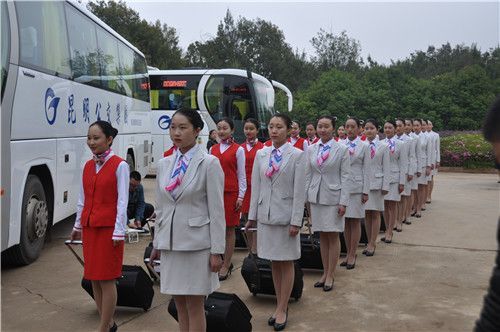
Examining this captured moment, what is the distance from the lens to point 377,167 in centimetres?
734

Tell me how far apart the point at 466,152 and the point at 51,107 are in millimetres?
17942

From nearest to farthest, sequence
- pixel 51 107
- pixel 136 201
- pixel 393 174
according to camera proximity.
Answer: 1. pixel 51 107
2. pixel 136 201
3. pixel 393 174

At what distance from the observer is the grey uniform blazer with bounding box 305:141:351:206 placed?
5488 mm

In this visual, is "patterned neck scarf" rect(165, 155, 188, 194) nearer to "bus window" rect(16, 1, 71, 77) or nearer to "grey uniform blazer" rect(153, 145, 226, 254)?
"grey uniform blazer" rect(153, 145, 226, 254)

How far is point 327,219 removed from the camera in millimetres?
5398

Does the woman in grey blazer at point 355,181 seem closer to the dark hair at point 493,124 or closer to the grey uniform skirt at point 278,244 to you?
the grey uniform skirt at point 278,244

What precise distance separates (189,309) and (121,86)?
7.74 metres

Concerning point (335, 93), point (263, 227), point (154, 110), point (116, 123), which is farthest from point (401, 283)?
point (335, 93)

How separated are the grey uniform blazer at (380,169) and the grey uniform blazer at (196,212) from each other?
4.07m

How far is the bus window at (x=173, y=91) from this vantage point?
52.5 ft

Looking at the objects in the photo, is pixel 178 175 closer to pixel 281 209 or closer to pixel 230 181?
pixel 281 209

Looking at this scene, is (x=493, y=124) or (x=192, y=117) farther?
(x=192, y=117)

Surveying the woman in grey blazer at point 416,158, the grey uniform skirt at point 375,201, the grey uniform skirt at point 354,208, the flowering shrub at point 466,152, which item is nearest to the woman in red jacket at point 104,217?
the grey uniform skirt at point 354,208

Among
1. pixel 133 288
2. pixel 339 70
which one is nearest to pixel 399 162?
pixel 133 288
